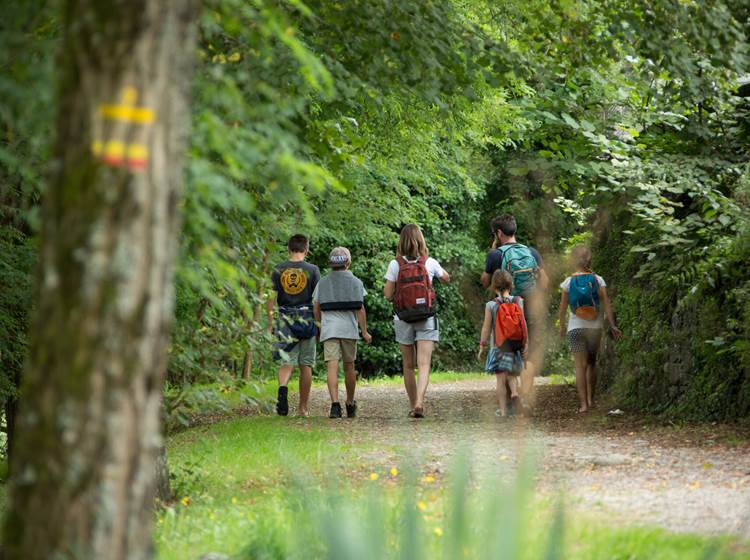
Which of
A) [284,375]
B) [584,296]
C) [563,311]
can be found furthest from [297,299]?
[584,296]

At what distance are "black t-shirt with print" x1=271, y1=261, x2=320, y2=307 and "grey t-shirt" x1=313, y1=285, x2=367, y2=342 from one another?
151 millimetres

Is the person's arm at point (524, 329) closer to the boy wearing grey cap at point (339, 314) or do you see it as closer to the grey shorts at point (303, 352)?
the boy wearing grey cap at point (339, 314)

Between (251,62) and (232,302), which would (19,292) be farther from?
(251,62)

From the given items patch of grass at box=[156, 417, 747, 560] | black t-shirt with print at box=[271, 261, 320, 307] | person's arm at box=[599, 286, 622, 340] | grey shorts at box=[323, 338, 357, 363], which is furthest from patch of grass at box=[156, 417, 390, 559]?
person's arm at box=[599, 286, 622, 340]

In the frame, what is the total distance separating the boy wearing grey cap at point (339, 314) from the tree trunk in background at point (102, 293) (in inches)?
361

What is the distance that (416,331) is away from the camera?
1132cm

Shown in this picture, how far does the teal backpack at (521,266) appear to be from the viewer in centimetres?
1129

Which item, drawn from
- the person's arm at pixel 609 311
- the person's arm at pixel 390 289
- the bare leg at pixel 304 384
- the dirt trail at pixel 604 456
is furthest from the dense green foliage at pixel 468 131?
the bare leg at pixel 304 384

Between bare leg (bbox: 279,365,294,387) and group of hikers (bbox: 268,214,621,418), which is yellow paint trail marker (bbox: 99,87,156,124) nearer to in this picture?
group of hikers (bbox: 268,214,621,418)

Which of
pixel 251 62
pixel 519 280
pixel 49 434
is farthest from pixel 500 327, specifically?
pixel 49 434

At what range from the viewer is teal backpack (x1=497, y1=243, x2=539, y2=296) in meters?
11.3

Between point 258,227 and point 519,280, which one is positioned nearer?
point 258,227

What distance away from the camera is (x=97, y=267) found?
242 centimetres

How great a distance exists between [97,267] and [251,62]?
313 centimetres
